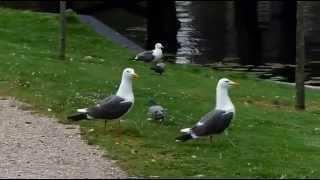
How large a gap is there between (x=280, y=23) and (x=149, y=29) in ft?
30.9

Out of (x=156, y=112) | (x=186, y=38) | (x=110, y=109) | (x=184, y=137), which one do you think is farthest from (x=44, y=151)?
(x=186, y=38)

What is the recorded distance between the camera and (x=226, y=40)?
42.8 metres

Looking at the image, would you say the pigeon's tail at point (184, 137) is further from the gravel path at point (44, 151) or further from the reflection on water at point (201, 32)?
the reflection on water at point (201, 32)

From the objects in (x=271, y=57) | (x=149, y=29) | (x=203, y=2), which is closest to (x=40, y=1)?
(x=203, y=2)

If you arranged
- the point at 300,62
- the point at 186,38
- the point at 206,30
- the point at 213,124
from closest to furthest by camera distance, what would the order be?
the point at 213,124 → the point at 300,62 → the point at 186,38 → the point at 206,30

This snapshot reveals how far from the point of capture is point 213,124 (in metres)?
12.5

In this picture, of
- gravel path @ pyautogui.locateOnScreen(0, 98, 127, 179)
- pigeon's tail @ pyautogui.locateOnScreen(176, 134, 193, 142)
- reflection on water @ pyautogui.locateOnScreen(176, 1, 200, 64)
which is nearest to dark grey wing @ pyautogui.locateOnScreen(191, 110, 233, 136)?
pigeon's tail @ pyautogui.locateOnScreen(176, 134, 193, 142)

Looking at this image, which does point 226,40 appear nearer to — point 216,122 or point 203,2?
point 203,2

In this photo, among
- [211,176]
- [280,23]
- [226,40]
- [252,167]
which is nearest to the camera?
[211,176]

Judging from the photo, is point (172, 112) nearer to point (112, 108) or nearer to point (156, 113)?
point (156, 113)

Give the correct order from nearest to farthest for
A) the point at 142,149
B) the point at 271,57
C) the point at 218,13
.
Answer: the point at 142,149, the point at 271,57, the point at 218,13

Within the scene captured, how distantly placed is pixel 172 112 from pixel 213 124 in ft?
14.1

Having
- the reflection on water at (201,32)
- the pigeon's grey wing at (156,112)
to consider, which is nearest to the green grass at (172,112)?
the pigeon's grey wing at (156,112)

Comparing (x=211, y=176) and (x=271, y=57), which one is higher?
(x=211, y=176)
